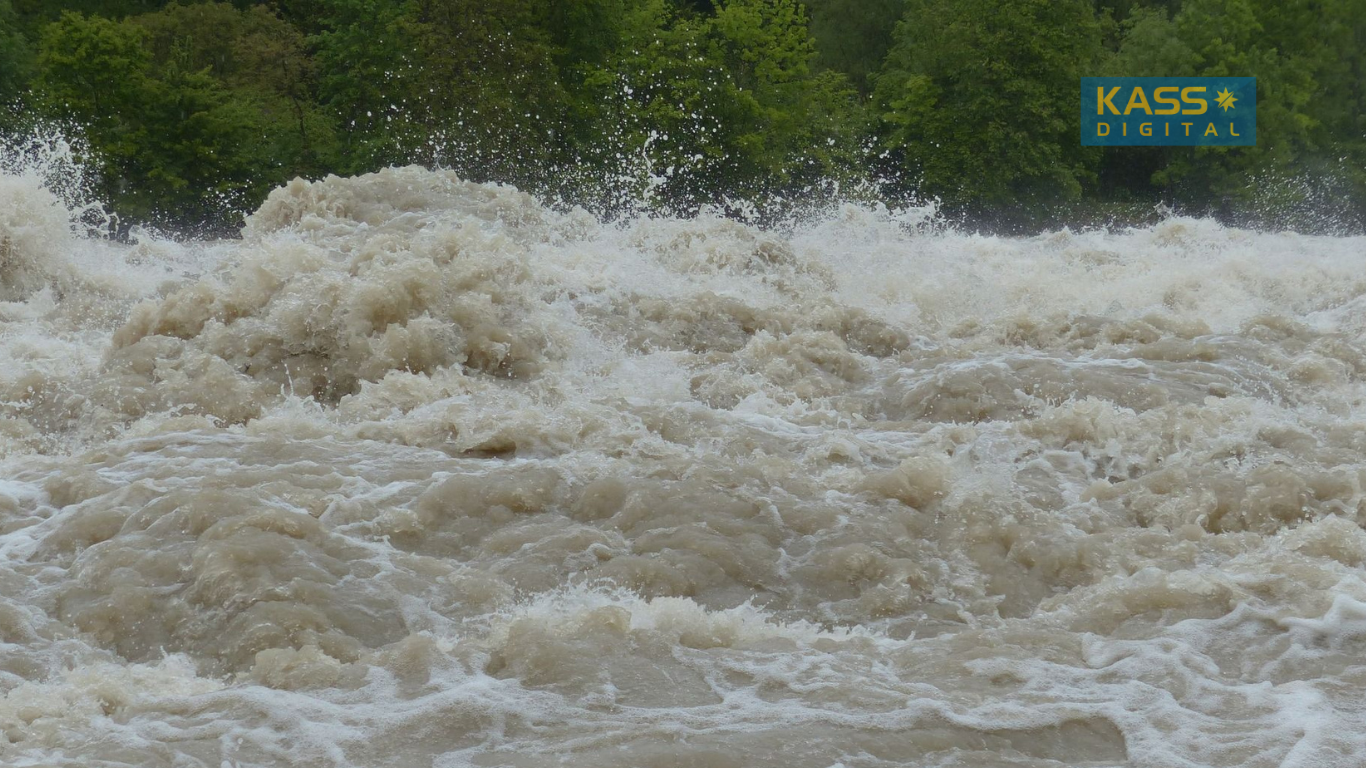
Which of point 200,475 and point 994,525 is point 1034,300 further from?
point 200,475

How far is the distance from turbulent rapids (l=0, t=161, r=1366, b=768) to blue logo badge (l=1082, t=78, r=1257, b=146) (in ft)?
58.4

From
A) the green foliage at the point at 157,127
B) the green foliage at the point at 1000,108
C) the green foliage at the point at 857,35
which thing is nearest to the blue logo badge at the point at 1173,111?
the green foliage at the point at 1000,108

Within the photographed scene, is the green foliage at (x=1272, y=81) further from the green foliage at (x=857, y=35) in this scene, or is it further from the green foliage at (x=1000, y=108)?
the green foliage at (x=857, y=35)

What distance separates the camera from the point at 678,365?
1027 cm

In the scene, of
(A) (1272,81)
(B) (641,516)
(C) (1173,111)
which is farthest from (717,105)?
(B) (641,516)

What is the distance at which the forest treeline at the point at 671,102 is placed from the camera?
24.0 metres

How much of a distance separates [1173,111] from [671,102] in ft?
36.3

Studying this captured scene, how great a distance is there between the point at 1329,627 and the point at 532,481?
367 centimetres

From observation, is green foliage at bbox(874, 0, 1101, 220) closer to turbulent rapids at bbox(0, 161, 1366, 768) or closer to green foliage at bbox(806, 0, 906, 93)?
green foliage at bbox(806, 0, 906, 93)

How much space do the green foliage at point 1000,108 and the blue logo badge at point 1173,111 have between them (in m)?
0.66

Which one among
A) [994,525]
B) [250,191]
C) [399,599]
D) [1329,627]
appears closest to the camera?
[1329,627]

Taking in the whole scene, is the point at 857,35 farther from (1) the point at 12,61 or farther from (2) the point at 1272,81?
(1) the point at 12,61

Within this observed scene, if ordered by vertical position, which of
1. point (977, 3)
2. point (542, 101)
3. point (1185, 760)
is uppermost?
point (977, 3)

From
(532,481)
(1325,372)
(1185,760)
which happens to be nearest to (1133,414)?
(1325,372)
